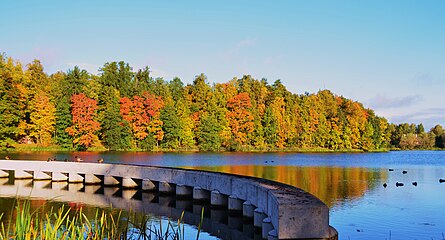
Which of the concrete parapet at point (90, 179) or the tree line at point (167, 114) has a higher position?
the tree line at point (167, 114)

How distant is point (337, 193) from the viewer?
24.2 metres

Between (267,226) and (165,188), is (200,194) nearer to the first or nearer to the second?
(165,188)

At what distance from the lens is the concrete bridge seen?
10531 millimetres

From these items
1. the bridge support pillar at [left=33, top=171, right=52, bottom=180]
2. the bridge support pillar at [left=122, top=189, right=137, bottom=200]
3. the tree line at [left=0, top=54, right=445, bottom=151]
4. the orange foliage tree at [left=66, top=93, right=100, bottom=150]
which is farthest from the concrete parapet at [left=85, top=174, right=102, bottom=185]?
the orange foliage tree at [left=66, top=93, right=100, bottom=150]

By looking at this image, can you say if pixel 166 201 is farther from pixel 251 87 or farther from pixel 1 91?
pixel 251 87

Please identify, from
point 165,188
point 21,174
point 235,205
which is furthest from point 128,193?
point 21,174

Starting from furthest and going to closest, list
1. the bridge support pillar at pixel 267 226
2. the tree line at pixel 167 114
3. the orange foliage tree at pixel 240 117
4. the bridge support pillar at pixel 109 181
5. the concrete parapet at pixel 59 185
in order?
the orange foliage tree at pixel 240 117
the tree line at pixel 167 114
the bridge support pillar at pixel 109 181
the concrete parapet at pixel 59 185
the bridge support pillar at pixel 267 226

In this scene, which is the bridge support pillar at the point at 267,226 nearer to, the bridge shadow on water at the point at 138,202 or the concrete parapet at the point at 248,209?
the bridge shadow on water at the point at 138,202

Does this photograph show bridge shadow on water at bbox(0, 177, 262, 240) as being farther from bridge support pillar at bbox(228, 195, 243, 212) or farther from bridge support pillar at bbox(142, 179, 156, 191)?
bridge support pillar at bbox(142, 179, 156, 191)

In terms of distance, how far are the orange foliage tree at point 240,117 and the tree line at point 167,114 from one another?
0.56ft

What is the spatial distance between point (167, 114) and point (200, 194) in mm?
52543

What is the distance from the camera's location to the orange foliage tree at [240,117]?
264ft

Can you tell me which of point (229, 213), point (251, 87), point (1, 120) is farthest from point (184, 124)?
point (229, 213)

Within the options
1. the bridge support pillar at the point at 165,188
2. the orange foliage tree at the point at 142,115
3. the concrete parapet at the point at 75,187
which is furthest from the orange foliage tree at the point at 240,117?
the bridge support pillar at the point at 165,188
